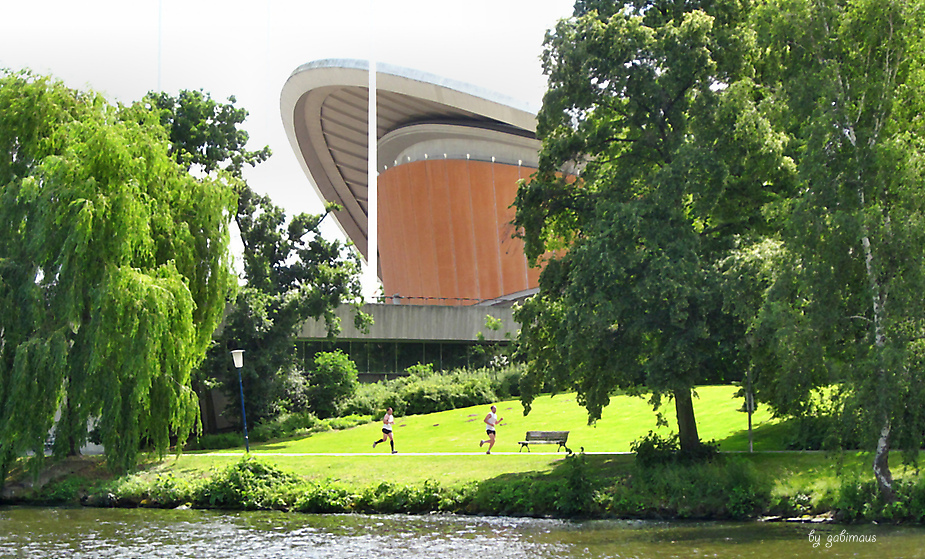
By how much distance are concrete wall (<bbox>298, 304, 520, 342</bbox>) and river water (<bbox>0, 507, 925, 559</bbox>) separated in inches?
837

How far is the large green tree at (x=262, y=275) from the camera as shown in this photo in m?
27.6

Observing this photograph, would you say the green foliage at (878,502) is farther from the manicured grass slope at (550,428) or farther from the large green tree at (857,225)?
the manicured grass slope at (550,428)

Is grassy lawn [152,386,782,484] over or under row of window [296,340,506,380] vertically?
under

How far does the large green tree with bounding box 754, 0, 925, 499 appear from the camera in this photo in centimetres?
1417

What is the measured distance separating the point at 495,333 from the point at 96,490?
Result: 2249 centimetres

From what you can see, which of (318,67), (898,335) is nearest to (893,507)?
(898,335)

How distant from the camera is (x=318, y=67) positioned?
1844 inches

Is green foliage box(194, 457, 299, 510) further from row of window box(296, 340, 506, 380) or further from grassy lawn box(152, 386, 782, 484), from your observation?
row of window box(296, 340, 506, 380)

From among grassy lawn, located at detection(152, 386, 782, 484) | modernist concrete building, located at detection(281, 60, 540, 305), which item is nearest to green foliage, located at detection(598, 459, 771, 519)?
grassy lawn, located at detection(152, 386, 782, 484)

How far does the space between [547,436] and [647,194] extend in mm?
6626

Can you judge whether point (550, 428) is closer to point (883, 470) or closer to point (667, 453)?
point (667, 453)

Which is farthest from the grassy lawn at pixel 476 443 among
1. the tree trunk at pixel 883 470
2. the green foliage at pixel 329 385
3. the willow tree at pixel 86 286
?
the tree trunk at pixel 883 470

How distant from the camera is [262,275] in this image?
94.0ft

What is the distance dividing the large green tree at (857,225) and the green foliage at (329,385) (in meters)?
18.6
